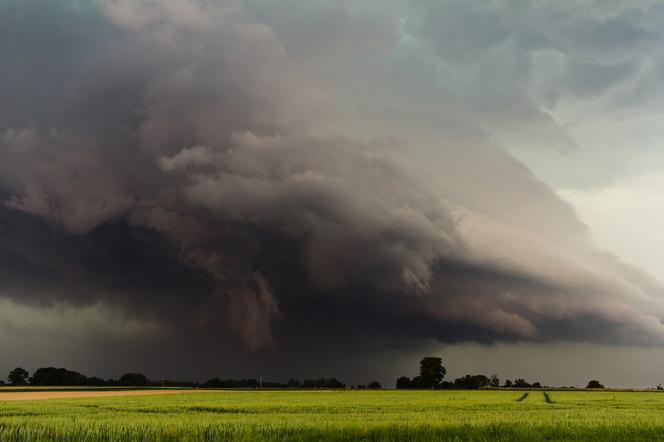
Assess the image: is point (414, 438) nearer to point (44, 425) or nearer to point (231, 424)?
point (231, 424)

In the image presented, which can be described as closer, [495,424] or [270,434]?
[270,434]

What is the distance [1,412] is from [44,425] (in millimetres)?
16951

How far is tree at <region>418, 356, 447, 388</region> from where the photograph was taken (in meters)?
188

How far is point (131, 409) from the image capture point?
4347 cm

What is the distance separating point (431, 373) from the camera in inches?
7431

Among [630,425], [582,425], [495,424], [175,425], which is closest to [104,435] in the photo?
[175,425]

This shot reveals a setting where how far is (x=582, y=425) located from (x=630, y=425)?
293 cm

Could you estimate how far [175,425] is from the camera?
25.5 meters

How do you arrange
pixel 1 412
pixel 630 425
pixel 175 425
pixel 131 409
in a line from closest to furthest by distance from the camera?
1. pixel 175 425
2. pixel 630 425
3. pixel 1 412
4. pixel 131 409

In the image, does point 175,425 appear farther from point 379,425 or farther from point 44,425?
point 379,425

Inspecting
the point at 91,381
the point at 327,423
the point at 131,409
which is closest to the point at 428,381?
the point at 91,381

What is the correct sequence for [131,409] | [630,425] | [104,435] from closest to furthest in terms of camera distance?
[104,435]
[630,425]
[131,409]

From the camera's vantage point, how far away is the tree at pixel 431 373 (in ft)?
618

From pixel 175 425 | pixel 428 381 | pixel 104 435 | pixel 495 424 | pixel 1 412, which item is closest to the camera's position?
pixel 104 435
